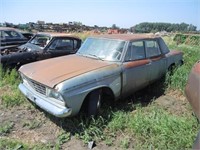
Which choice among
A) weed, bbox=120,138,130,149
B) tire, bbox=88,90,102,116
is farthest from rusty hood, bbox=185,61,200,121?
tire, bbox=88,90,102,116

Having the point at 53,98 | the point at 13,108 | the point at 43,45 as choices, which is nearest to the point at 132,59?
the point at 53,98

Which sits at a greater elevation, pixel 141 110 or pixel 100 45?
pixel 100 45

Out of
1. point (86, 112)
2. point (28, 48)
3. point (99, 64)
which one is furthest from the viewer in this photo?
point (28, 48)

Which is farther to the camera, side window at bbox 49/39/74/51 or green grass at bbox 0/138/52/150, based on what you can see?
side window at bbox 49/39/74/51

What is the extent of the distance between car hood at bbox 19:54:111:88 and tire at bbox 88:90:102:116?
16.7 inches

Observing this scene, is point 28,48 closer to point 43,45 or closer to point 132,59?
point 43,45

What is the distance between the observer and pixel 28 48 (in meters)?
8.20

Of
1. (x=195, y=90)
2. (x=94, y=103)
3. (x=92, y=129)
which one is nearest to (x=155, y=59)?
(x=195, y=90)

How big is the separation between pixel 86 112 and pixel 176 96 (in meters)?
2.41

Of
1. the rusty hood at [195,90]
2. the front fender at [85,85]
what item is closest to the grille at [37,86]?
the front fender at [85,85]

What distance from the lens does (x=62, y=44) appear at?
8438mm

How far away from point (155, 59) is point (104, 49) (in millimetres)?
1368

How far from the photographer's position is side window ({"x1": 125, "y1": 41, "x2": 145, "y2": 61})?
5198 millimetres

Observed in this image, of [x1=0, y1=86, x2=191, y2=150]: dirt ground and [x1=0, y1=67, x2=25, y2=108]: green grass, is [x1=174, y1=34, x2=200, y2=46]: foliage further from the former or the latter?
[x1=0, y1=67, x2=25, y2=108]: green grass
